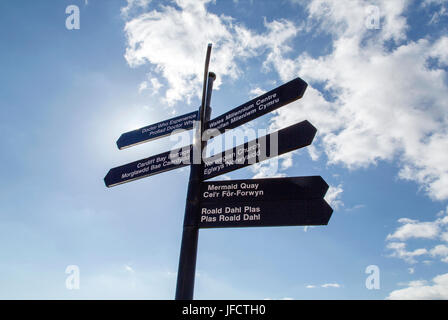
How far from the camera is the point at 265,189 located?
12.3 feet

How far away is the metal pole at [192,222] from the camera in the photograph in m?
3.48

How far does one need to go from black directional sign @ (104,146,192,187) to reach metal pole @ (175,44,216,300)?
200 millimetres

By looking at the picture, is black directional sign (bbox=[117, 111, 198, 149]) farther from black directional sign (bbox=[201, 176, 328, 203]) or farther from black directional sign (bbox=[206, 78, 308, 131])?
black directional sign (bbox=[201, 176, 328, 203])

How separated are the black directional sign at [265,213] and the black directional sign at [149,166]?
89 cm

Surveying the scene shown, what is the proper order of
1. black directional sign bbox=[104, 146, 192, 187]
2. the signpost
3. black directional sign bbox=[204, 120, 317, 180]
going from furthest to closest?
1. black directional sign bbox=[104, 146, 192, 187]
2. black directional sign bbox=[204, 120, 317, 180]
3. the signpost

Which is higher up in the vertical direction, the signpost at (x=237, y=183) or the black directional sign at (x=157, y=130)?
the black directional sign at (x=157, y=130)

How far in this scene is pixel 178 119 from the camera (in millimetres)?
5008

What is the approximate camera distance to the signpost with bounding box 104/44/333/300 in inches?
136

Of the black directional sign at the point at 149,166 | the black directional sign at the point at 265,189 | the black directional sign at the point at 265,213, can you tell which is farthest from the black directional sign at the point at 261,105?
the black directional sign at the point at 265,213

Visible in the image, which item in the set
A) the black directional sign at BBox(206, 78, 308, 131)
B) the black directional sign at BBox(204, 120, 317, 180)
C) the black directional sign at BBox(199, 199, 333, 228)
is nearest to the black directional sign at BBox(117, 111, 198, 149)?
the black directional sign at BBox(206, 78, 308, 131)

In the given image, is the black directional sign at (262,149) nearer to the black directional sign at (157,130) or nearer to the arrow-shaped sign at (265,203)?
the arrow-shaped sign at (265,203)
